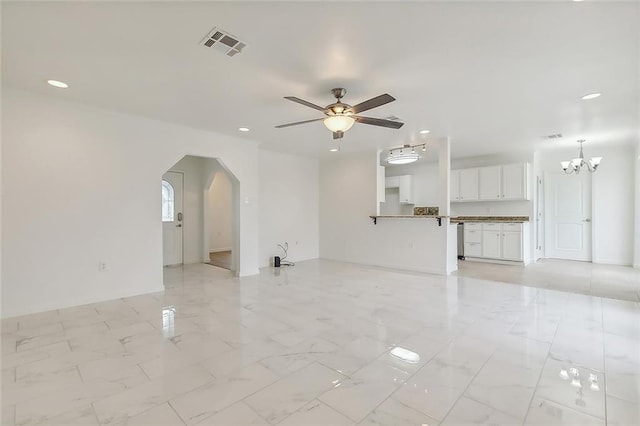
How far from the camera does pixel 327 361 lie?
2.40m

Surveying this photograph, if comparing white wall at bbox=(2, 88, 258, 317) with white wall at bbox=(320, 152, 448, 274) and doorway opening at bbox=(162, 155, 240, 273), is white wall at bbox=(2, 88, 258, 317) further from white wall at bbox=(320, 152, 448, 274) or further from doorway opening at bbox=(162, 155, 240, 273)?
white wall at bbox=(320, 152, 448, 274)

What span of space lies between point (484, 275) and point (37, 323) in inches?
259

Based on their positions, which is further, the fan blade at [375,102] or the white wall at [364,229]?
the white wall at [364,229]

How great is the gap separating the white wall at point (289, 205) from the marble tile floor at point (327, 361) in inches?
107

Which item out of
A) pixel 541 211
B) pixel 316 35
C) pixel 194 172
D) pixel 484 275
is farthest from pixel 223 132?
pixel 541 211

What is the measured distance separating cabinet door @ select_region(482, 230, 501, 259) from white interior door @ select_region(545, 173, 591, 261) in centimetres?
174

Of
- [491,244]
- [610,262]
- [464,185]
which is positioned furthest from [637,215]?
[464,185]

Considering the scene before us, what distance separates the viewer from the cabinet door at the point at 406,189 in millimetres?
8430

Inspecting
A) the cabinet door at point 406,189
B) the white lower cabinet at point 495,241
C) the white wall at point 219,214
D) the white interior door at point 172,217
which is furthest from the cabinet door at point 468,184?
the white interior door at point 172,217

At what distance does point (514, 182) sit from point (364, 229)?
355 cm

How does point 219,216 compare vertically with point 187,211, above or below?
below

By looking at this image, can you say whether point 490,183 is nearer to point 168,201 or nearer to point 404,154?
point 404,154

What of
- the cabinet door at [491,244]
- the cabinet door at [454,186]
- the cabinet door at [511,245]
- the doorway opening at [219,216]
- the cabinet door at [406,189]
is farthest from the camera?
the doorway opening at [219,216]

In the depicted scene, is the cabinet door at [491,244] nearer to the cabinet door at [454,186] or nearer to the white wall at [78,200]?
the cabinet door at [454,186]
